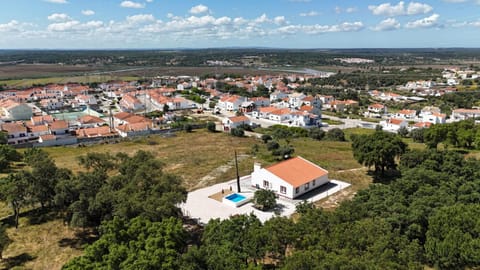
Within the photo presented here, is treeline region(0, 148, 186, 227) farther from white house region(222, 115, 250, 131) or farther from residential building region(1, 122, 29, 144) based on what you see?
white house region(222, 115, 250, 131)

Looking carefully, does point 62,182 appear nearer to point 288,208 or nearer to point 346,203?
point 288,208

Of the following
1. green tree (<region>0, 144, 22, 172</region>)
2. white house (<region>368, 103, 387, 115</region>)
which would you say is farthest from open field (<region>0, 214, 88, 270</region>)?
white house (<region>368, 103, 387, 115</region>)

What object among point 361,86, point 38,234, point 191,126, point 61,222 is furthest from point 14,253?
point 361,86

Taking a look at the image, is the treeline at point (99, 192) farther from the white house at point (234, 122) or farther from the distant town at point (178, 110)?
the white house at point (234, 122)

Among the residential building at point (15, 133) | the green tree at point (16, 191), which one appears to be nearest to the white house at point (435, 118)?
the green tree at point (16, 191)

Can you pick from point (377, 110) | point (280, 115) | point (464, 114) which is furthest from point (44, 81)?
point (464, 114)

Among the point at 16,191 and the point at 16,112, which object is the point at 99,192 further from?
the point at 16,112
